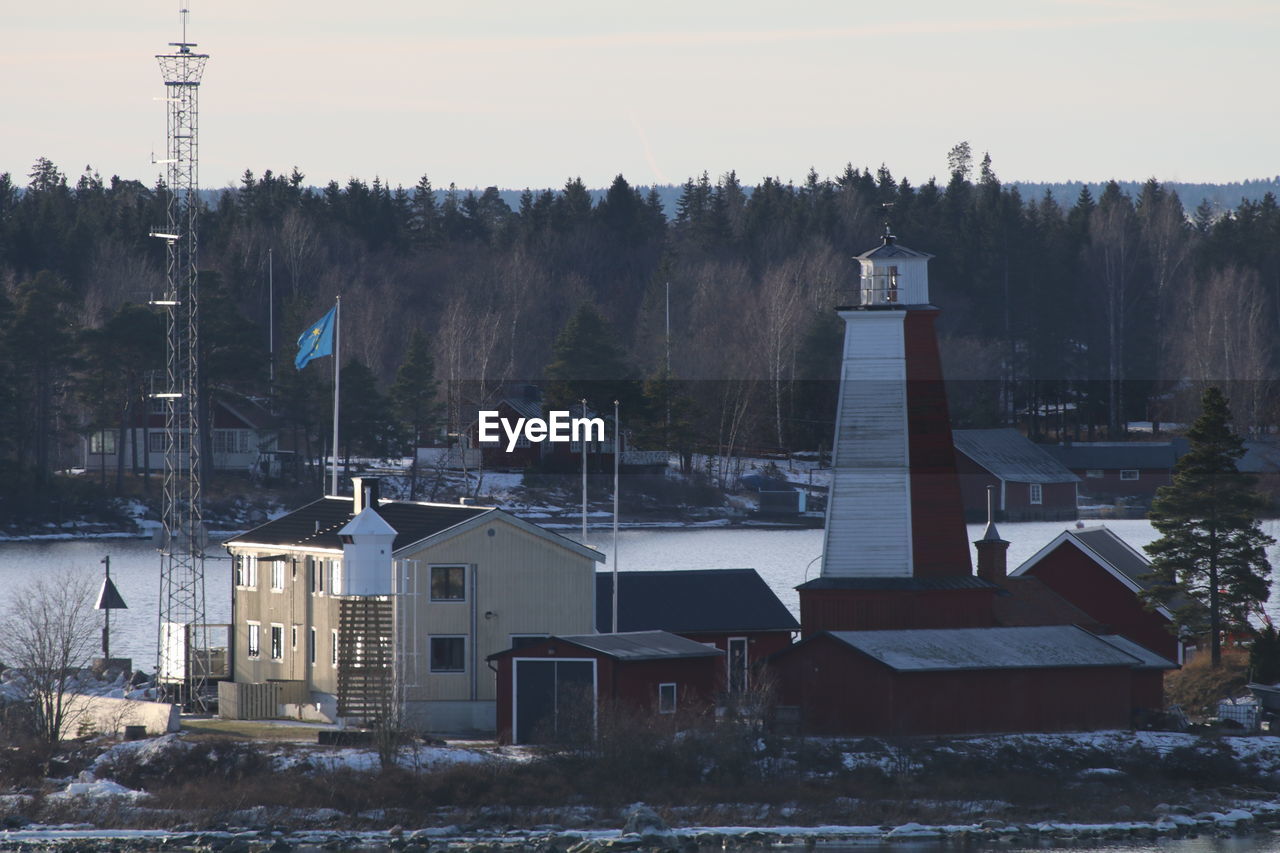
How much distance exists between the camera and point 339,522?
44188mm

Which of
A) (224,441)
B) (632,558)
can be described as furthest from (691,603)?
(224,441)

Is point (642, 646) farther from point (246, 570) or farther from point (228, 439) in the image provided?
point (228, 439)

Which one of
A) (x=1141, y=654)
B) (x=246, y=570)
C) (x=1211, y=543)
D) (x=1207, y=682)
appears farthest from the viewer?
(x=1211, y=543)

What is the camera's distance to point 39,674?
3988cm

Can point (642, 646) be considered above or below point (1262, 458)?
below

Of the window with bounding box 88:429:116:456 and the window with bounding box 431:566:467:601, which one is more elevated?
the window with bounding box 88:429:116:456

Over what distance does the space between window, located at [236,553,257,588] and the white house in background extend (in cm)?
5569

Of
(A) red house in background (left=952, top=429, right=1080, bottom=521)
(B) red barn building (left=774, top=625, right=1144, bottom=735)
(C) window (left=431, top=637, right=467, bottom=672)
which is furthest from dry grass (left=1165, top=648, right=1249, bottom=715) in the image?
(A) red house in background (left=952, top=429, right=1080, bottom=521)

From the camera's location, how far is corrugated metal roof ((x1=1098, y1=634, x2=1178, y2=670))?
42.7 metres

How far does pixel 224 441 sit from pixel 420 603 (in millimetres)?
62920

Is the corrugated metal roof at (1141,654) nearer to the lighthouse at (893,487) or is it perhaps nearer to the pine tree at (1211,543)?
the pine tree at (1211,543)

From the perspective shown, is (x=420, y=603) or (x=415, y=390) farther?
(x=415, y=390)

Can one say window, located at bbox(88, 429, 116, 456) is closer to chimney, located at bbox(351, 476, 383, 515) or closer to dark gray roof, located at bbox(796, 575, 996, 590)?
chimney, located at bbox(351, 476, 383, 515)

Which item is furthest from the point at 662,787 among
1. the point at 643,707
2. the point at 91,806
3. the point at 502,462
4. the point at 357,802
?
the point at 502,462
